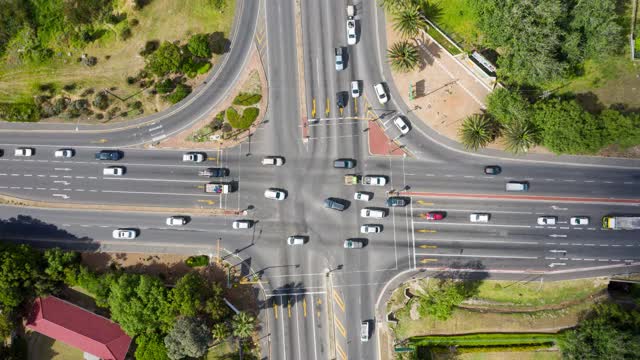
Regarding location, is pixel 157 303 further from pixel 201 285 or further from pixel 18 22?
pixel 18 22

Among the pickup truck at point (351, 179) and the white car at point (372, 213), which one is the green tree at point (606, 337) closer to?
the white car at point (372, 213)

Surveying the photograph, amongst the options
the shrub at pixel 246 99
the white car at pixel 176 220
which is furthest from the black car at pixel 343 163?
the white car at pixel 176 220

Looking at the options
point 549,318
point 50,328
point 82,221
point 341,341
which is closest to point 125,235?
point 82,221

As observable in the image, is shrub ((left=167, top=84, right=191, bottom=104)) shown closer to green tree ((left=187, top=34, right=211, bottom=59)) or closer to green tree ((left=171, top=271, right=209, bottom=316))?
green tree ((left=187, top=34, right=211, bottom=59))

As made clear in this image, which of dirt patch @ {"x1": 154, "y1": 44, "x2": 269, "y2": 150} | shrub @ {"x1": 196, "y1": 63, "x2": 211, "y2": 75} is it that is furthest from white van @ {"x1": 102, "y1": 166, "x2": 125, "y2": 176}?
shrub @ {"x1": 196, "y1": 63, "x2": 211, "y2": 75}

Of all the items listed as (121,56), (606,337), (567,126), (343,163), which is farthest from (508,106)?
(121,56)

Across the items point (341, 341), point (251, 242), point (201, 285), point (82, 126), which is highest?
point (82, 126)
